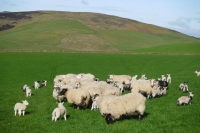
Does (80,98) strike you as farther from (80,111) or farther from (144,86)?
(144,86)

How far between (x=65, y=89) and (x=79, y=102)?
227 centimetres

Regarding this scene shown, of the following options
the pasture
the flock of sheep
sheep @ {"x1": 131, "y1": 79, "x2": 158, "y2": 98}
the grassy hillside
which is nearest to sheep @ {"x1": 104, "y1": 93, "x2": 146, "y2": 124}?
the flock of sheep

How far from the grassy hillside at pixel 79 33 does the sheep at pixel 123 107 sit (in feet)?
164

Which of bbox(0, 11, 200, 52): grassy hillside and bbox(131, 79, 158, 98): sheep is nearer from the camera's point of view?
bbox(131, 79, 158, 98): sheep

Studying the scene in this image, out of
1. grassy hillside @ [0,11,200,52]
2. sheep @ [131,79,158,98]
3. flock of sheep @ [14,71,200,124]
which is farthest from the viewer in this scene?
grassy hillside @ [0,11,200,52]

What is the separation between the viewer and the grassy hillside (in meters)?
74.0

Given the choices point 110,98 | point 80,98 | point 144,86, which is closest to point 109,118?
point 110,98

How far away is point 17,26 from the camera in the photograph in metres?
102

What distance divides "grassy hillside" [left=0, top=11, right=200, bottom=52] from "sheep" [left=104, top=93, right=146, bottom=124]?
5002 cm

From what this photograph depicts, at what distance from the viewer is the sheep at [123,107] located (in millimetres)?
13969

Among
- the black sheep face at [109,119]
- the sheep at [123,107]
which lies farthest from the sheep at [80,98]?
the black sheep face at [109,119]

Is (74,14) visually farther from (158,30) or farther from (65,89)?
(65,89)

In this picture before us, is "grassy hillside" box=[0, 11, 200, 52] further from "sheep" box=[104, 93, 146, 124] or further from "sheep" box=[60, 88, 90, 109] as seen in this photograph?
"sheep" box=[104, 93, 146, 124]

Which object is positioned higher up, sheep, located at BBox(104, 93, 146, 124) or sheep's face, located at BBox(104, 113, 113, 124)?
sheep, located at BBox(104, 93, 146, 124)
